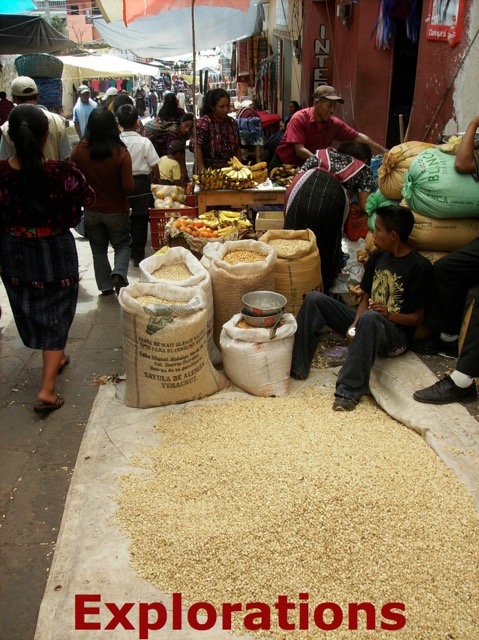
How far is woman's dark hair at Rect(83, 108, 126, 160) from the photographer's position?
4.89 metres

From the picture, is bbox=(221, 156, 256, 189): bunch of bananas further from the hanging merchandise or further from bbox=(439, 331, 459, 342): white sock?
bbox=(439, 331, 459, 342): white sock

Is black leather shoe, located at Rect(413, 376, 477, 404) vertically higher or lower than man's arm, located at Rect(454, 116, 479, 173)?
lower

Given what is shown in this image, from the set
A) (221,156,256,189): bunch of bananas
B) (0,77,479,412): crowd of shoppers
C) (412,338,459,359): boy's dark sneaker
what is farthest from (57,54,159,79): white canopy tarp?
(412,338,459,359): boy's dark sneaker

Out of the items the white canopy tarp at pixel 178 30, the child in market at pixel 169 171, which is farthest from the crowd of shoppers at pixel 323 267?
the white canopy tarp at pixel 178 30

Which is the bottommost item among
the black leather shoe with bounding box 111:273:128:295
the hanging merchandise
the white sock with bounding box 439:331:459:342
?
the black leather shoe with bounding box 111:273:128:295

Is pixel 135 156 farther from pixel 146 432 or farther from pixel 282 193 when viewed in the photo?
pixel 146 432

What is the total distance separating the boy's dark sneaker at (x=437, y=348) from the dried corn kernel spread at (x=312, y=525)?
75 cm

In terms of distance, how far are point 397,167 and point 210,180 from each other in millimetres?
2000

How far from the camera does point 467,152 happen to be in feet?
11.3

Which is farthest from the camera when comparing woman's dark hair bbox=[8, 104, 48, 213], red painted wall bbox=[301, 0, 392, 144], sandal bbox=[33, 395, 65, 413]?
red painted wall bbox=[301, 0, 392, 144]

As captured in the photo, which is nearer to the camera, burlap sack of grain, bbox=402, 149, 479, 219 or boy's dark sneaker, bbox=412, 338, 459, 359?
burlap sack of grain, bbox=402, 149, 479, 219

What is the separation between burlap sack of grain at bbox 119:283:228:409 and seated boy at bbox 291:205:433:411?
83cm

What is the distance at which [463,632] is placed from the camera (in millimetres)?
2014

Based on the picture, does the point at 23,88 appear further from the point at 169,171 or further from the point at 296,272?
the point at 296,272
